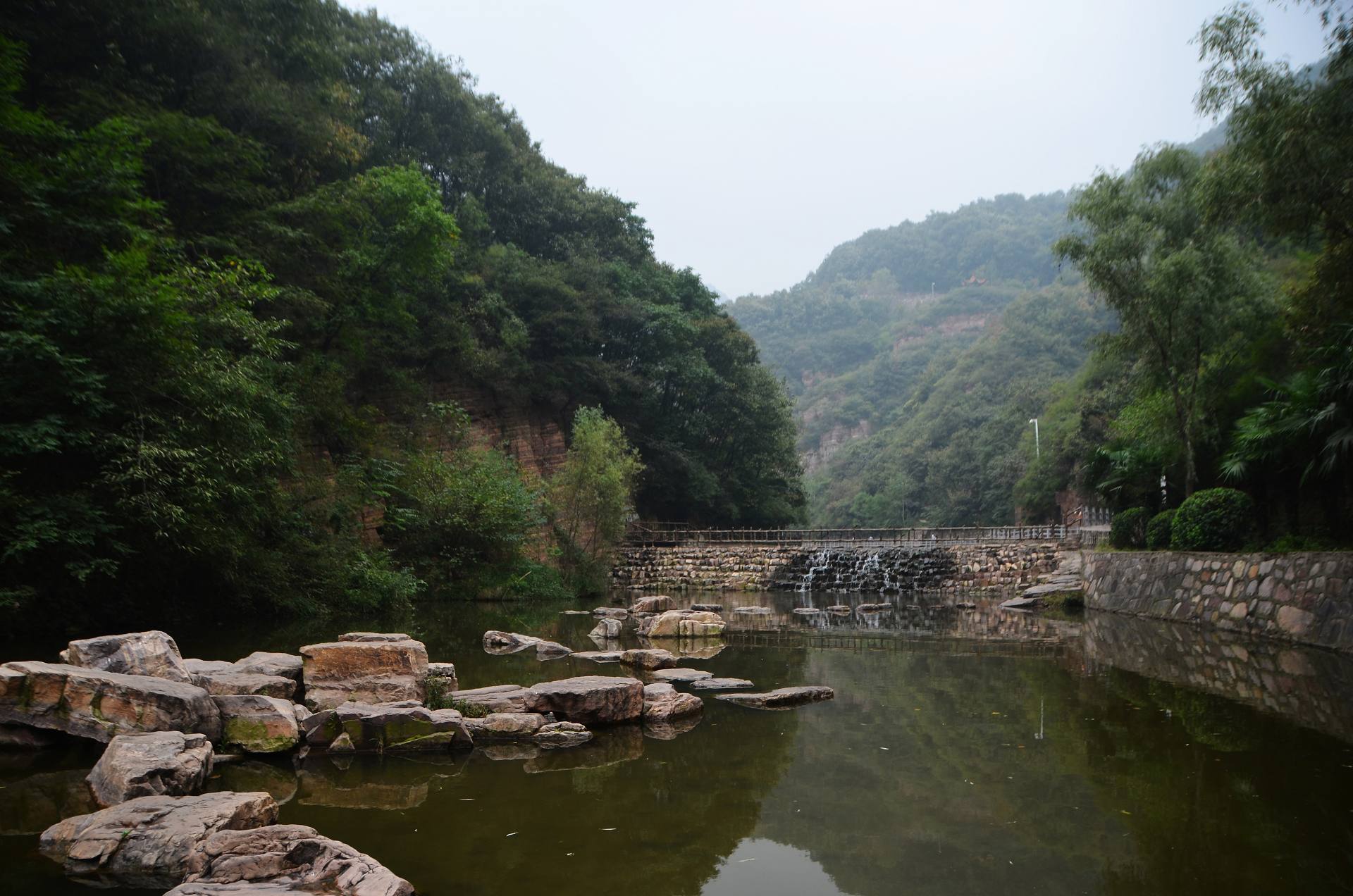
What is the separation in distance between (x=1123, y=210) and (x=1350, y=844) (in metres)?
14.8

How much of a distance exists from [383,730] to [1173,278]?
15.2 meters

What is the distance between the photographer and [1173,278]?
14711 mm

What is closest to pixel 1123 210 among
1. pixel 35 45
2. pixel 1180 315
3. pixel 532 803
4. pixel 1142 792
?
pixel 1180 315

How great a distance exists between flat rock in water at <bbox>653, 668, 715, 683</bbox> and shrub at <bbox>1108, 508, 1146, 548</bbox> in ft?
39.8

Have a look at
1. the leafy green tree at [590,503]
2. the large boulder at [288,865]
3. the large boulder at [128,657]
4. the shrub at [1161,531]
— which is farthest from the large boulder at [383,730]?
the leafy green tree at [590,503]

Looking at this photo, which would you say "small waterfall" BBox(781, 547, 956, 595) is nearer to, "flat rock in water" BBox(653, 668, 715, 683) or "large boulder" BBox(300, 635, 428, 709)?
"flat rock in water" BBox(653, 668, 715, 683)

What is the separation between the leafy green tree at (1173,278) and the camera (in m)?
14.9

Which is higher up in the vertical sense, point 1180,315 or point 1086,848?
point 1180,315

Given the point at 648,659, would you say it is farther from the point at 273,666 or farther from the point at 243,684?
the point at 243,684

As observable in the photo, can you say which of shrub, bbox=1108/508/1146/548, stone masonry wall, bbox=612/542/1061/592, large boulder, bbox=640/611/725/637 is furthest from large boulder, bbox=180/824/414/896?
stone masonry wall, bbox=612/542/1061/592

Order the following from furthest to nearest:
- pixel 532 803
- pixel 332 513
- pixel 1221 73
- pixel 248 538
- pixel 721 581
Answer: pixel 721 581
pixel 332 513
pixel 248 538
pixel 1221 73
pixel 532 803

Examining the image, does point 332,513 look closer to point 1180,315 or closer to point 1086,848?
point 1086,848

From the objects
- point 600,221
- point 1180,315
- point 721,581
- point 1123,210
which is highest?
point 600,221

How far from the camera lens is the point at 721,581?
2798cm
